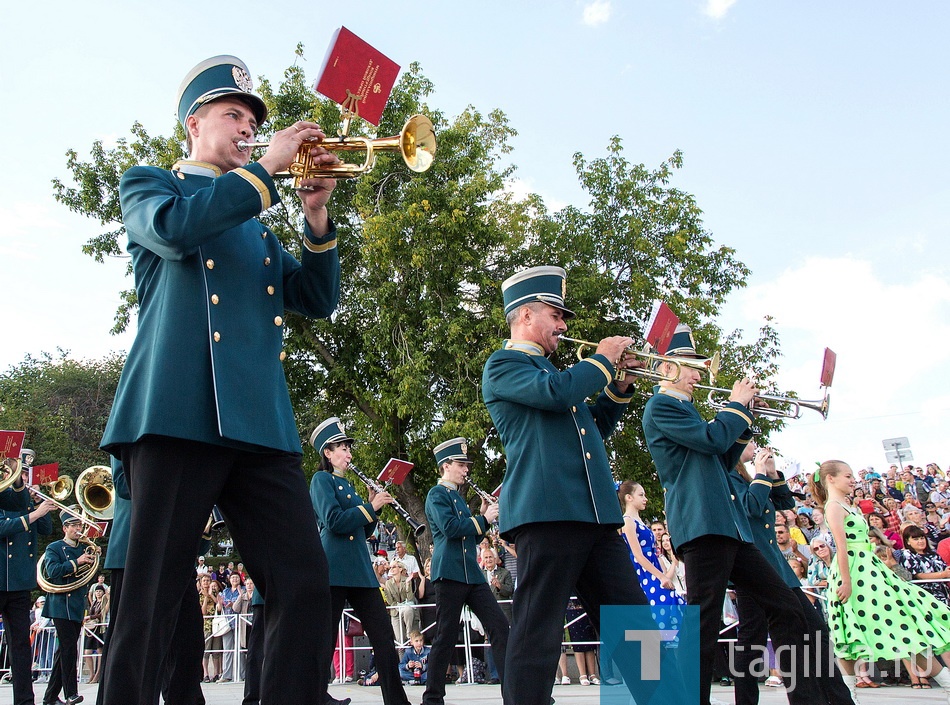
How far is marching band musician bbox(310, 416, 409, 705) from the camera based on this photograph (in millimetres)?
6629

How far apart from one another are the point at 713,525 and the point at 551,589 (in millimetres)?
1528

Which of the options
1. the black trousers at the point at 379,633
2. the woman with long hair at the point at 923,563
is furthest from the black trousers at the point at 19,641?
the woman with long hair at the point at 923,563

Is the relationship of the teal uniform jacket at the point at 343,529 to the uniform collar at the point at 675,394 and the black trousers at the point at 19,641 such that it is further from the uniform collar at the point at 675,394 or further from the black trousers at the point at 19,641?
the black trousers at the point at 19,641

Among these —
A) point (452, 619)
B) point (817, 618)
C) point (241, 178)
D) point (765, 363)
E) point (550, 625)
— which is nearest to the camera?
point (241, 178)

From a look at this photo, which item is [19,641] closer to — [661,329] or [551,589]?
[551,589]

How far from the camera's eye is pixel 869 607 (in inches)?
259

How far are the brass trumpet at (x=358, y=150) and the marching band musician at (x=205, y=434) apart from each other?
48 mm

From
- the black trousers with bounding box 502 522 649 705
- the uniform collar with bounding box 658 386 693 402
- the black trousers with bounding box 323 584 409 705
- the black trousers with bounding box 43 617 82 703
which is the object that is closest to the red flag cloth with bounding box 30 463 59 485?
the black trousers with bounding box 43 617 82 703

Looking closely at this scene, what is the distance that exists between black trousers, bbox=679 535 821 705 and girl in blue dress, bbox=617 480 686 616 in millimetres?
4564

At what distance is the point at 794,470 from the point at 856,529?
1.08 meters

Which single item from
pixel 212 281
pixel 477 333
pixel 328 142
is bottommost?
pixel 212 281

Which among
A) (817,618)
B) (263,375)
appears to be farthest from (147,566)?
(817,618)

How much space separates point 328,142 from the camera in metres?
3.13

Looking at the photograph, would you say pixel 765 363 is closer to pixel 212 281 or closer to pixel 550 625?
pixel 550 625
